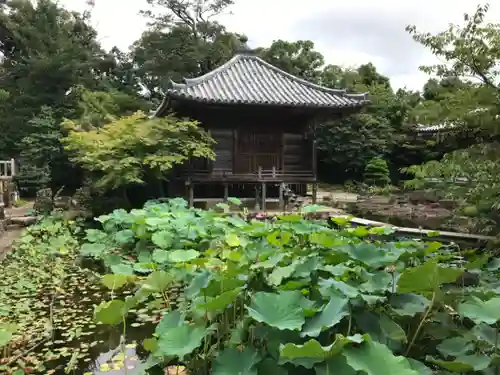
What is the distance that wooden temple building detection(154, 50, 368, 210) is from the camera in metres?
12.5

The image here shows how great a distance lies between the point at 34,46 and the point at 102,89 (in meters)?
3.35

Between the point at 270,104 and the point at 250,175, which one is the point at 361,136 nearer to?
the point at 270,104

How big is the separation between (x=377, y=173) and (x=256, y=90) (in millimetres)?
10647

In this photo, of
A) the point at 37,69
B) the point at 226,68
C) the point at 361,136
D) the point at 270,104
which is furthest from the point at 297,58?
the point at 270,104

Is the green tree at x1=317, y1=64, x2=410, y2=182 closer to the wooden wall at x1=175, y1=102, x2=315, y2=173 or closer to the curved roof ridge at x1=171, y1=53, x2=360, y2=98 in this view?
the curved roof ridge at x1=171, y1=53, x2=360, y2=98

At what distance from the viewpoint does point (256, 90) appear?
13.2 m

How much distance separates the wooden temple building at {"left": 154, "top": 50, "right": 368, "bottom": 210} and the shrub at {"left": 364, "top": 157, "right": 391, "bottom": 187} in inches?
347

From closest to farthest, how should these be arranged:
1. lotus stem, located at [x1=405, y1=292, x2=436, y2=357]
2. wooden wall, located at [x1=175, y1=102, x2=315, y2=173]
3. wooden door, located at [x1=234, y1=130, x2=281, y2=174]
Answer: lotus stem, located at [x1=405, y1=292, x2=436, y2=357]
wooden wall, located at [x1=175, y1=102, x2=315, y2=173]
wooden door, located at [x1=234, y1=130, x2=281, y2=174]

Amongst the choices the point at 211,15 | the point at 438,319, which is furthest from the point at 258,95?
the point at 211,15

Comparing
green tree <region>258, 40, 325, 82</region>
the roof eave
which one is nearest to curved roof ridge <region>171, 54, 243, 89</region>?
the roof eave

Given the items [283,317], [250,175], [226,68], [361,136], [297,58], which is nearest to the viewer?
[283,317]

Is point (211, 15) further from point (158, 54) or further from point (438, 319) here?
point (438, 319)

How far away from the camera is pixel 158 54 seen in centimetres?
2334

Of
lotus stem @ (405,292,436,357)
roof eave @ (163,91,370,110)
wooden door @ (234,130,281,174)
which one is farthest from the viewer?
wooden door @ (234,130,281,174)
